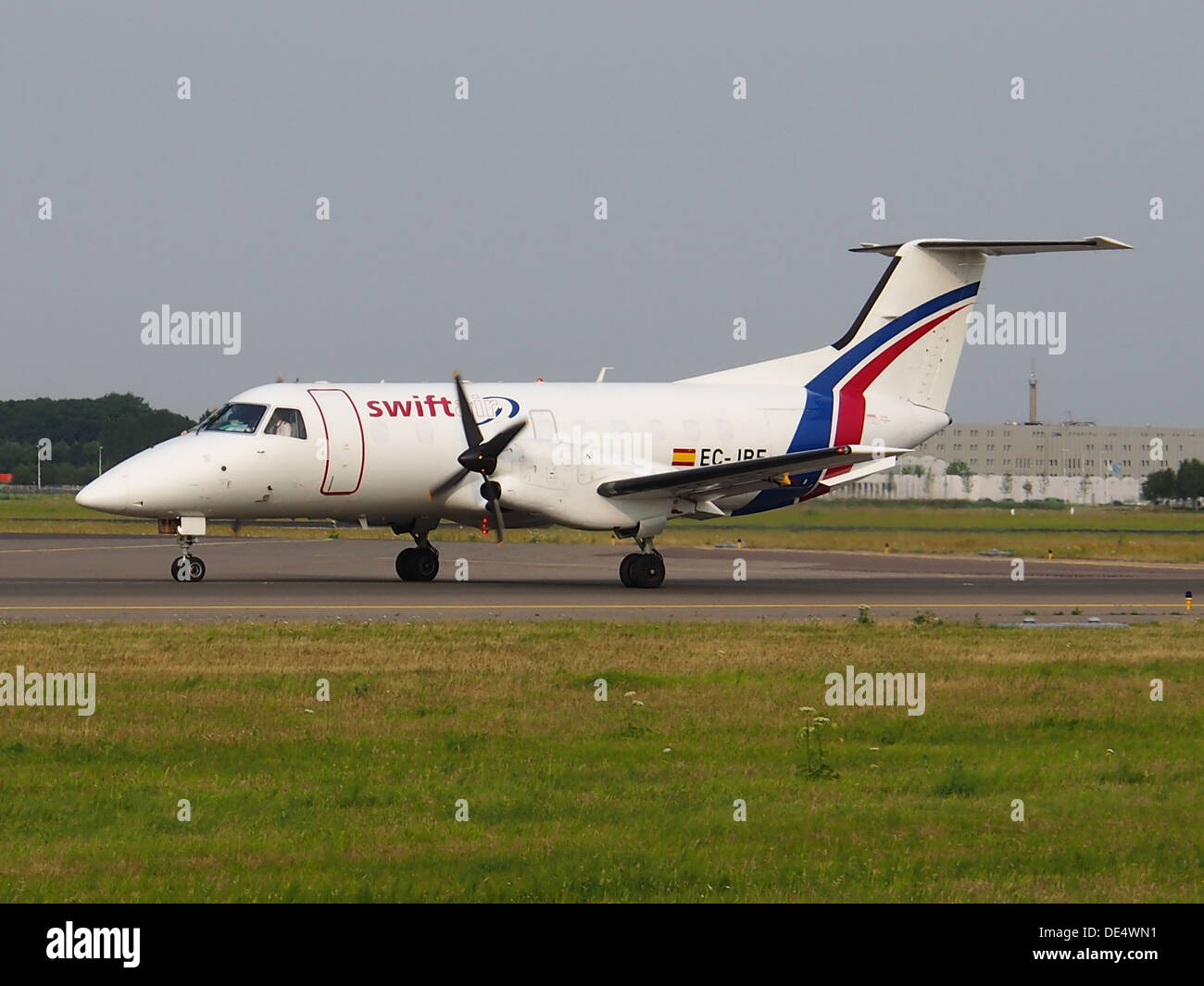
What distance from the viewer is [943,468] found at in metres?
95.2

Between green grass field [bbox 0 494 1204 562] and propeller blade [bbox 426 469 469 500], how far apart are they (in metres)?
12.7

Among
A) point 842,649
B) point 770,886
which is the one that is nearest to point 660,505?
point 842,649

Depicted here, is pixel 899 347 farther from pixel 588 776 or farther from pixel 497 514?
pixel 588 776

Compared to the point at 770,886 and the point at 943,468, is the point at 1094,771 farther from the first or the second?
the point at 943,468

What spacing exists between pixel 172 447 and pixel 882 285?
15.3m

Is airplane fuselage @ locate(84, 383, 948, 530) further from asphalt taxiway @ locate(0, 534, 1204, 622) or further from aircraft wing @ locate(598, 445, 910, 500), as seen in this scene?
asphalt taxiway @ locate(0, 534, 1204, 622)

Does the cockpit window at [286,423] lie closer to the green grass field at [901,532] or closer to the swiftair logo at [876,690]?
the green grass field at [901,532]

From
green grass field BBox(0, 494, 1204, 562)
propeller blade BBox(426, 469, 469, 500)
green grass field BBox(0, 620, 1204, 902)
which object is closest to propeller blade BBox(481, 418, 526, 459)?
propeller blade BBox(426, 469, 469, 500)

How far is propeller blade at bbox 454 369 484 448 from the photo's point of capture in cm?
2822

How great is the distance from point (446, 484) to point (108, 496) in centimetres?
626

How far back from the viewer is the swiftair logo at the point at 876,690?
48.2ft

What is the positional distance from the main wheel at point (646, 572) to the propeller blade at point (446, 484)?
3.78 metres
